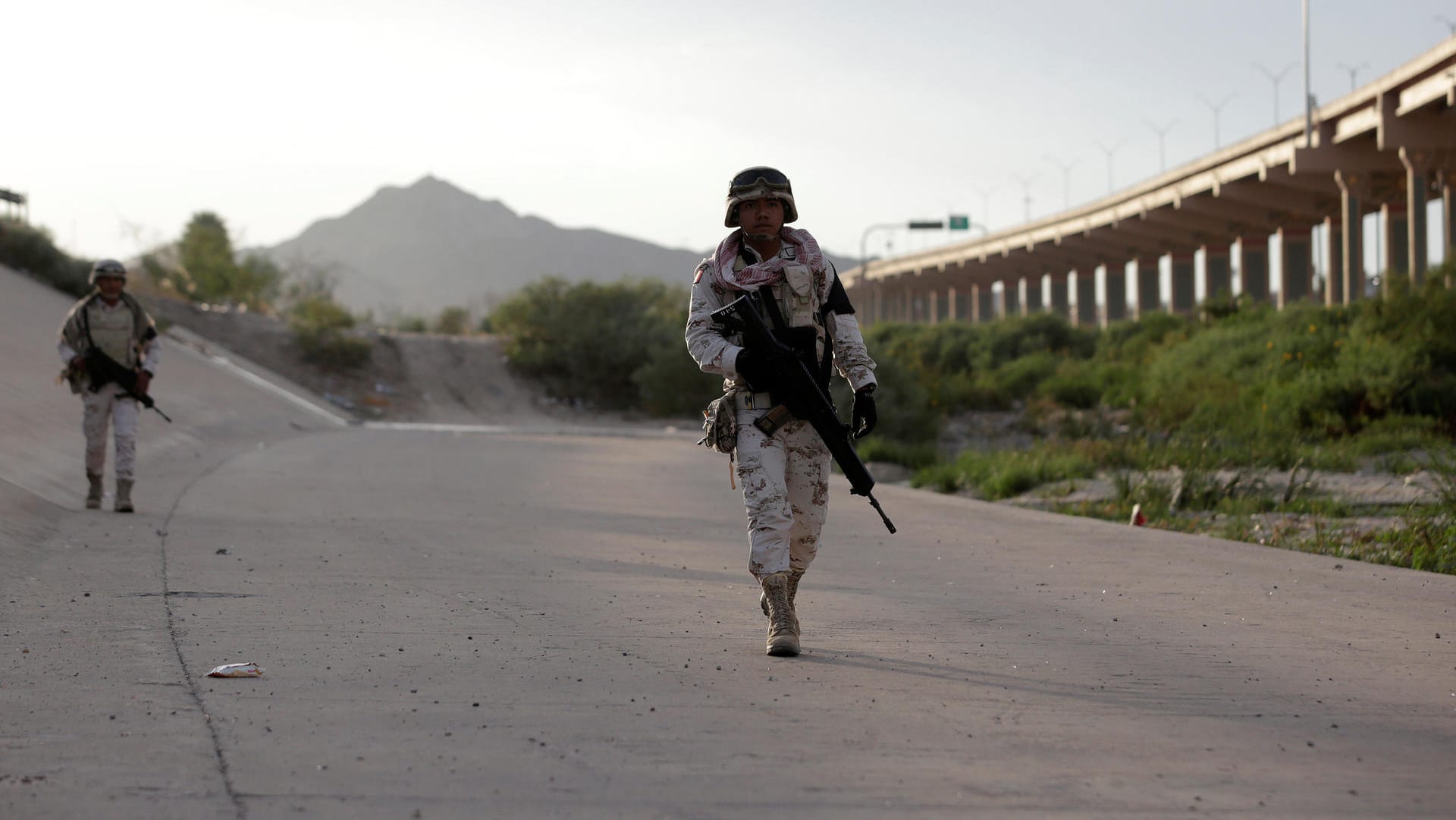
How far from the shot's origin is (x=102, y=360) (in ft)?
46.8

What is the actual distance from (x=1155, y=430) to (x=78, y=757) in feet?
97.8

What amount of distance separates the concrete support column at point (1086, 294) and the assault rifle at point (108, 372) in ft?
267

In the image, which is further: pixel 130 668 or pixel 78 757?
pixel 130 668

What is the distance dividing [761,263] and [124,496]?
8.84m

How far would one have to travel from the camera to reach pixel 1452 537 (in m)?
11.6

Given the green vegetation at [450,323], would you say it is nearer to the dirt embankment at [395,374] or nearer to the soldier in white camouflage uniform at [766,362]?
the dirt embankment at [395,374]

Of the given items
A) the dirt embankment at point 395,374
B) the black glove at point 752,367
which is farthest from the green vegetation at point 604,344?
the black glove at point 752,367

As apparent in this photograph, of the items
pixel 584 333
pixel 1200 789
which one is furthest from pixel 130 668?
pixel 584 333

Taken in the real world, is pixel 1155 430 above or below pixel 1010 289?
below

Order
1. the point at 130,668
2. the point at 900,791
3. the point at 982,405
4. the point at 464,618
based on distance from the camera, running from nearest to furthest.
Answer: the point at 900,791
the point at 130,668
the point at 464,618
the point at 982,405

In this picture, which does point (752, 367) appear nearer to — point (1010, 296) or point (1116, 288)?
point (1116, 288)

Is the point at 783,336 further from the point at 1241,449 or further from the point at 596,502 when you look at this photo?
the point at 1241,449

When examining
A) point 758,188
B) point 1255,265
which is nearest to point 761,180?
point 758,188

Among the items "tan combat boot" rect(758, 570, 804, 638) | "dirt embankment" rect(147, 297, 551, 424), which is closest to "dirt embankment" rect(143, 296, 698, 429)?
"dirt embankment" rect(147, 297, 551, 424)
